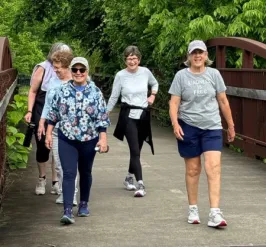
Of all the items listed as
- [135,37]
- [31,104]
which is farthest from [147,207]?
[135,37]

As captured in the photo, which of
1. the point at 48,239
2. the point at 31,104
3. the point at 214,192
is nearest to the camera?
the point at 48,239

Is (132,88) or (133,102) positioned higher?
(132,88)

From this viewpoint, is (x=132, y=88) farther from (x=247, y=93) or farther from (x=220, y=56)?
(x=220, y=56)

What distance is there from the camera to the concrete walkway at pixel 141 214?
6.46m

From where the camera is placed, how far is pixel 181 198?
838 cm

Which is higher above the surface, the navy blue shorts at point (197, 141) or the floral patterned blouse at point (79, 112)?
the floral patterned blouse at point (79, 112)

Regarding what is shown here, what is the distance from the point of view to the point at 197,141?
713 centimetres

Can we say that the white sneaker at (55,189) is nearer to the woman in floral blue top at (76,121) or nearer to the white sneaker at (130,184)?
the white sneaker at (130,184)

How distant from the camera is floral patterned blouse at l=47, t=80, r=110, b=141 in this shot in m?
7.11

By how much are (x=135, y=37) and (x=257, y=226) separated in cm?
1254

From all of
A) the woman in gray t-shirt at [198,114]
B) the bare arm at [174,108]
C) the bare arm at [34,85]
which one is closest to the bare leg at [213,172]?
the woman in gray t-shirt at [198,114]

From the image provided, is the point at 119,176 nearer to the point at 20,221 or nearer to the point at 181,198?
the point at 181,198

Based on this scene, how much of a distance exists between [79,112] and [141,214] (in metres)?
1.20

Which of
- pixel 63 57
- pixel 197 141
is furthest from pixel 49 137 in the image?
pixel 197 141
